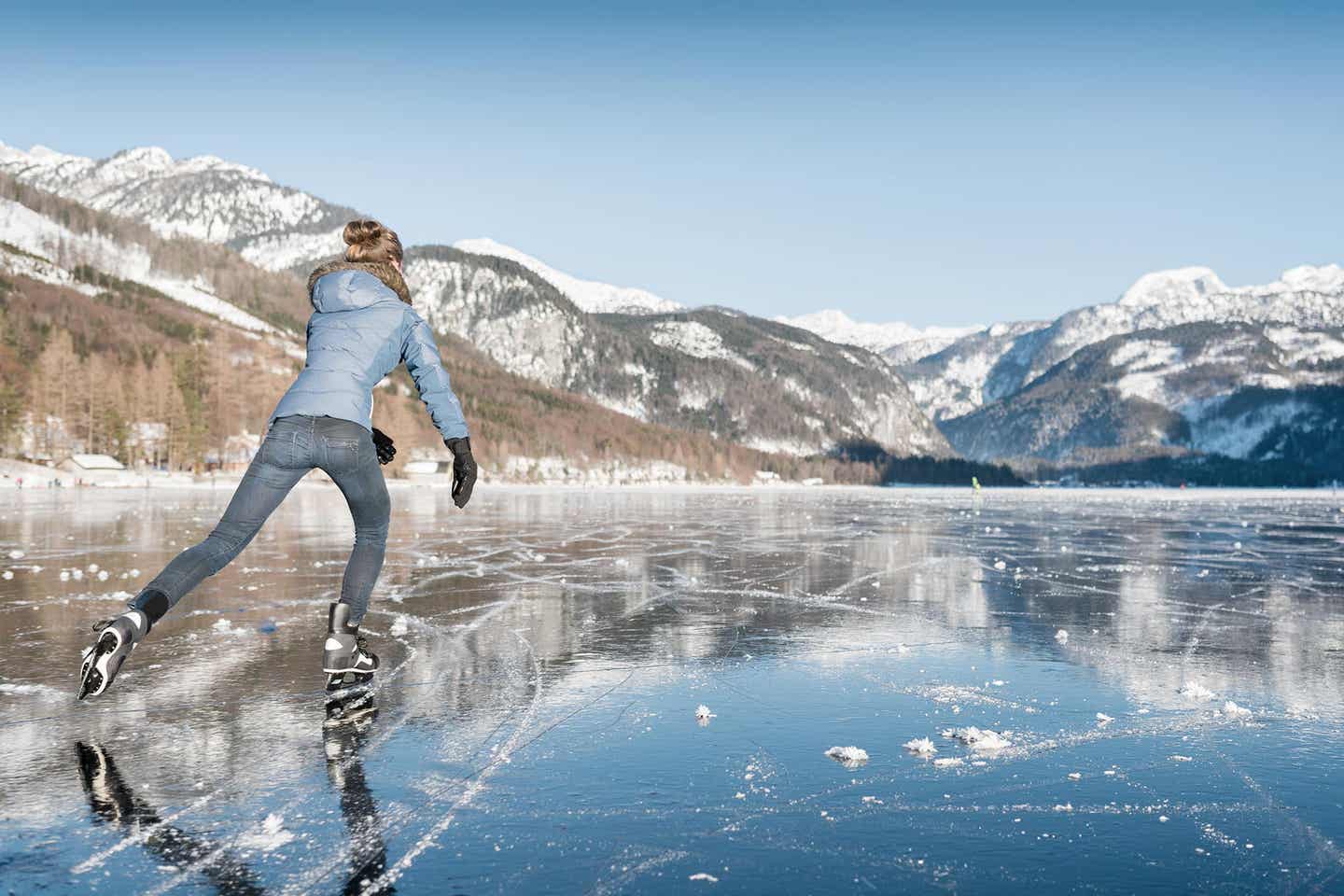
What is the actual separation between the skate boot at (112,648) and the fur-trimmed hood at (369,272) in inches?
91.2

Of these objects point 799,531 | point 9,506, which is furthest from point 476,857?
point 9,506

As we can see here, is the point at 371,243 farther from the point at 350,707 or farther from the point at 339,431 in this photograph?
the point at 350,707

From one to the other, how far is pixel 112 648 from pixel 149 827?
1913mm

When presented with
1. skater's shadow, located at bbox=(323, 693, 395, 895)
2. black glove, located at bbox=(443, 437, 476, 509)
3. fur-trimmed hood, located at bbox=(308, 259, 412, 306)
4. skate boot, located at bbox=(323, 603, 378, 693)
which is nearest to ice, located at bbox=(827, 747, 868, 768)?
skater's shadow, located at bbox=(323, 693, 395, 895)

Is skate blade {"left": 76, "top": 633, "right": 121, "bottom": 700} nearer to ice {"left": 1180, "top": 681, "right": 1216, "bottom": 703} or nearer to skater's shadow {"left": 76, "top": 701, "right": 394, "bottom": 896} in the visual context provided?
skater's shadow {"left": 76, "top": 701, "right": 394, "bottom": 896}

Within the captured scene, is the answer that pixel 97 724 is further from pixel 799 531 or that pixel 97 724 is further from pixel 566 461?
pixel 566 461

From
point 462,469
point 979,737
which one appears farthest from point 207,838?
point 979,737

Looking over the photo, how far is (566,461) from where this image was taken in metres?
177

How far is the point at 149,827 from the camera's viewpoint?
14.2ft

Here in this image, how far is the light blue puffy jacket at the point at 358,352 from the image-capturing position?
242 inches

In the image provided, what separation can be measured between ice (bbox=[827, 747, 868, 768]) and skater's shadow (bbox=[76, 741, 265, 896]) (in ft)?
10.3

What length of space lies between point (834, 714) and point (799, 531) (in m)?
23.5

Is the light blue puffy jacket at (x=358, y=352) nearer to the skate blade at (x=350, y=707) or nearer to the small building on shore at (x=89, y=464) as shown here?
the skate blade at (x=350, y=707)

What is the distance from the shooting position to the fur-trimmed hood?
661 centimetres
